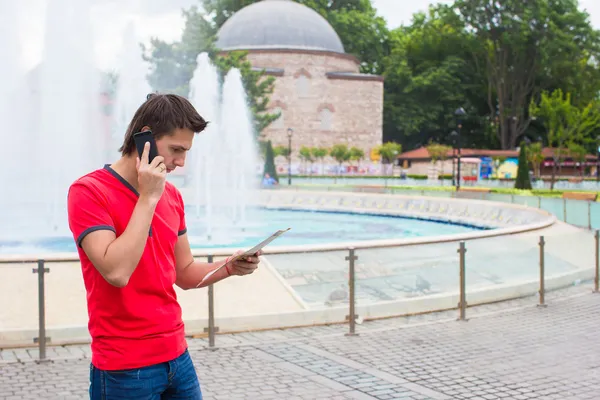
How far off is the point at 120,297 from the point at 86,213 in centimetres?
33

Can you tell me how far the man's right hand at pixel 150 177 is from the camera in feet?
8.89

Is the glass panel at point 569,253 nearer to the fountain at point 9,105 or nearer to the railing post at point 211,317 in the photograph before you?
the railing post at point 211,317

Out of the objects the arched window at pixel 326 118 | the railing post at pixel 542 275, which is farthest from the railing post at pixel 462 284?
the arched window at pixel 326 118

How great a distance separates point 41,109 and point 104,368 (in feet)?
75.2

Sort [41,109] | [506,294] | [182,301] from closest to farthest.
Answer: [182,301] < [506,294] < [41,109]

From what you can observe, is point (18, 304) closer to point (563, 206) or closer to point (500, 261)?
point (500, 261)

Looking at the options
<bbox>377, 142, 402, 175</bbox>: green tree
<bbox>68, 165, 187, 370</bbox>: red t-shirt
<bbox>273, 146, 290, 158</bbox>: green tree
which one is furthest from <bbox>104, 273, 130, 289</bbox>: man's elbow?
<bbox>377, 142, 402, 175</bbox>: green tree

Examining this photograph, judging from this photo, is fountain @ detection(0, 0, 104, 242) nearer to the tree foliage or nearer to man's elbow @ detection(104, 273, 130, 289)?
man's elbow @ detection(104, 273, 130, 289)

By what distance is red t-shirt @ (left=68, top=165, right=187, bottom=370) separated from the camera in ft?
8.93

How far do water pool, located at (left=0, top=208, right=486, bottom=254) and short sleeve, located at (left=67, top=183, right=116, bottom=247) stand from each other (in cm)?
1408

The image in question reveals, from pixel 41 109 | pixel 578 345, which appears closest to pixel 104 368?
pixel 578 345

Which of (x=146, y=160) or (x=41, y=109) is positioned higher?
(x=41, y=109)

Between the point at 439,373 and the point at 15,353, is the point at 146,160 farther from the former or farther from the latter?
the point at 15,353

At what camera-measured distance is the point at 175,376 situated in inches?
114
